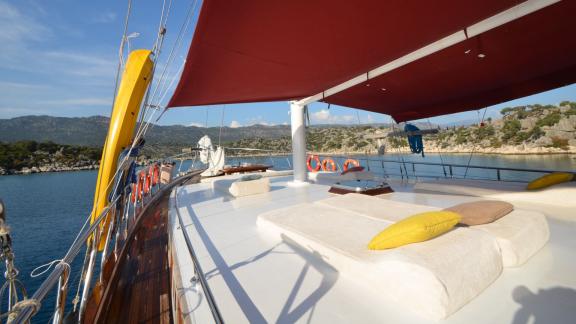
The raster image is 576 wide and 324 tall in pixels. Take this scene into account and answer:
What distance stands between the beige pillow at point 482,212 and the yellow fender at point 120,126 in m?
3.26

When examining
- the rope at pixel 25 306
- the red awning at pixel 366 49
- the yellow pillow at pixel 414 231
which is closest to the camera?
the rope at pixel 25 306

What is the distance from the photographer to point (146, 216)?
489 cm

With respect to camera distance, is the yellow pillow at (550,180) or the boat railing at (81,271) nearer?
the boat railing at (81,271)

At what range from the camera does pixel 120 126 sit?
254 centimetres

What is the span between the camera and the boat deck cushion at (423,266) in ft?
4.92

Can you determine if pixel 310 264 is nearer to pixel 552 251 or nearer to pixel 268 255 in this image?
pixel 268 255

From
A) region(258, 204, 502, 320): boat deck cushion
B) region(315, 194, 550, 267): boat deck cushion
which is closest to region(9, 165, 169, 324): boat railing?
region(258, 204, 502, 320): boat deck cushion

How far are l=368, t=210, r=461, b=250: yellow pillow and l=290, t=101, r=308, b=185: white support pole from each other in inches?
174

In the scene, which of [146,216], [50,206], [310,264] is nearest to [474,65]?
[310,264]

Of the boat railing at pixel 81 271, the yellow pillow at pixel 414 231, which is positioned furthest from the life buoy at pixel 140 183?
the yellow pillow at pixel 414 231

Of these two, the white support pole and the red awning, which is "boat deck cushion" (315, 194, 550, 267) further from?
the white support pole

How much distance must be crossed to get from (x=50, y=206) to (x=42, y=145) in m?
45.6

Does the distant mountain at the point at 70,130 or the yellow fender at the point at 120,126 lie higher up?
the distant mountain at the point at 70,130

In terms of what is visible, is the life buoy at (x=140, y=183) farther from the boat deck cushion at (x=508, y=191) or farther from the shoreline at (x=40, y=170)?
the shoreline at (x=40, y=170)
